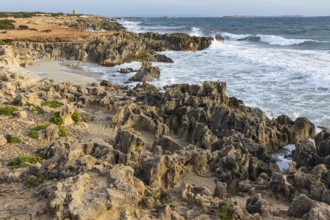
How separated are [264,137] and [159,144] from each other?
465 centimetres

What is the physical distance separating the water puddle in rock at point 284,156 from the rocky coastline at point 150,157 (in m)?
0.29

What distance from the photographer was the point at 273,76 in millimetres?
31844

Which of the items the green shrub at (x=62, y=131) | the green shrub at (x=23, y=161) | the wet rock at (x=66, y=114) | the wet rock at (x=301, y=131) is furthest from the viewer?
the wet rock at (x=301, y=131)

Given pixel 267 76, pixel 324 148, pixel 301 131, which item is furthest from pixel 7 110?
pixel 267 76

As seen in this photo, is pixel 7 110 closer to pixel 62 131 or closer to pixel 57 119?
pixel 57 119

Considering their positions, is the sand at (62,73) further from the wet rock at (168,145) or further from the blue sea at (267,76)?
the wet rock at (168,145)

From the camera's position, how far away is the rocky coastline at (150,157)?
8.16 metres

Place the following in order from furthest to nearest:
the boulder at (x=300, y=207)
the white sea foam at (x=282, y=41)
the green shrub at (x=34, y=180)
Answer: the white sea foam at (x=282, y=41) < the green shrub at (x=34, y=180) < the boulder at (x=300, y=207)

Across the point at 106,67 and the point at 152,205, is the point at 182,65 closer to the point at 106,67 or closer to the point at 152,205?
the point at 106,67

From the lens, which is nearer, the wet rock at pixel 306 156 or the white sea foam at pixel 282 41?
the wet rock at pixel 306 156

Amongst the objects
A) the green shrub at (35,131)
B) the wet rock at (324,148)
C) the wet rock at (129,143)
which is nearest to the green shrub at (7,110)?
the green shrub at (35,131)

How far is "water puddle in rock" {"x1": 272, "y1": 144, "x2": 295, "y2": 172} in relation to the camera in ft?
48.8

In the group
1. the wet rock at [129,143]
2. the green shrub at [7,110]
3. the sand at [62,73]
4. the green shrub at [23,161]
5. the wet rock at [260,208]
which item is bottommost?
the sand at [62,73]

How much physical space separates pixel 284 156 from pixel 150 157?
6617 millimetres
